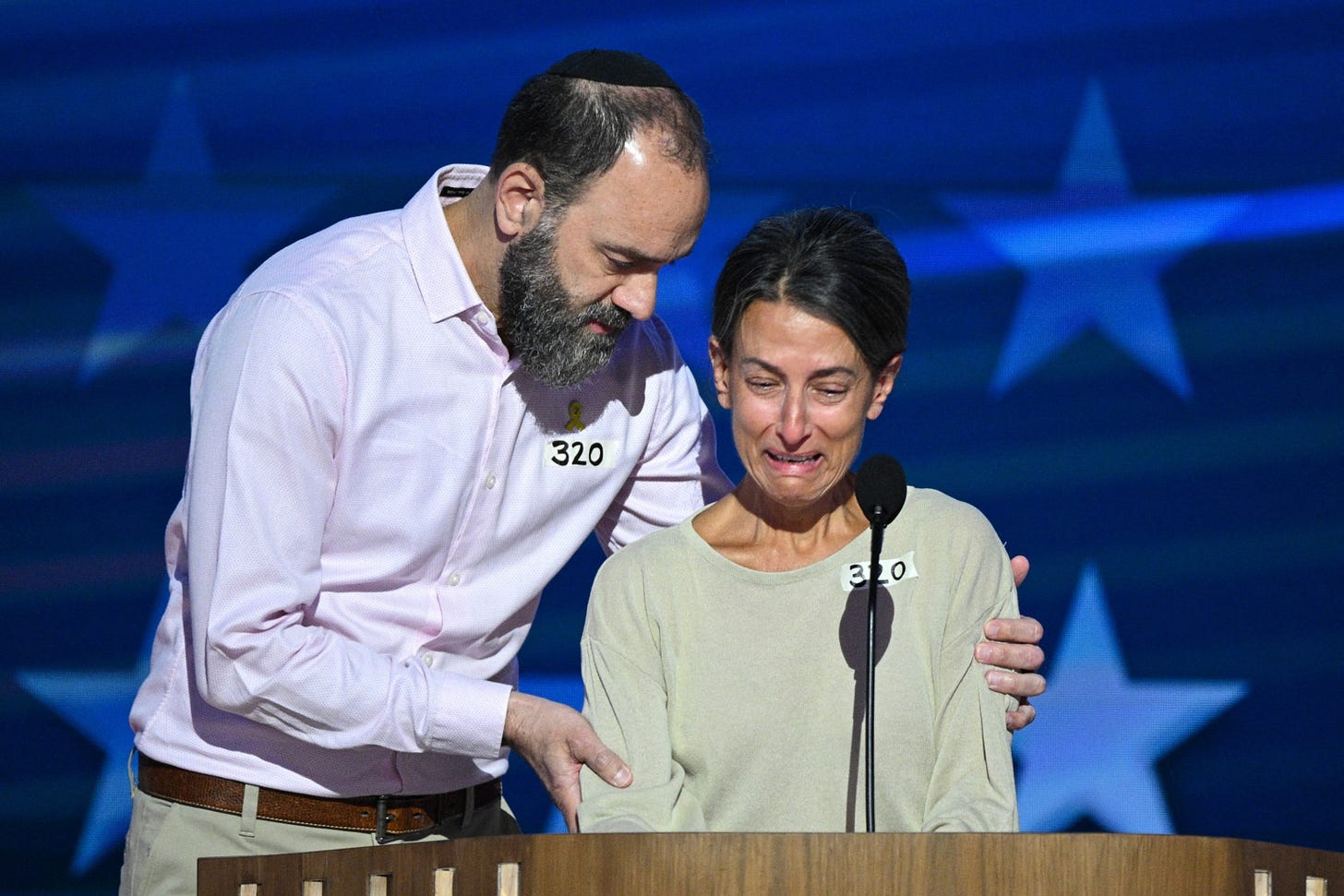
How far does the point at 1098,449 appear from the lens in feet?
11.7

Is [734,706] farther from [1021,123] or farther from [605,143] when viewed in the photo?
[1021,123]

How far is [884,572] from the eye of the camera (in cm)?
227

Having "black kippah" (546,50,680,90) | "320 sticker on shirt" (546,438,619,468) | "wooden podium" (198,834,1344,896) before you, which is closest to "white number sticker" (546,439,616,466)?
"320 sticker on shirt" (546,438,619,468)

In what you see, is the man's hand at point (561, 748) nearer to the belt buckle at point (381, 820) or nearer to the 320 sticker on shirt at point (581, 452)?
the belt buckle at point (381, 820)

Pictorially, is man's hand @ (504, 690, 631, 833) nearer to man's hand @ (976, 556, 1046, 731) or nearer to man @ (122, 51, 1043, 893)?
man @ (122, 51, 1043, 893)

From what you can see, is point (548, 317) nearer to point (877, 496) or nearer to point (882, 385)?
point (882, 385)

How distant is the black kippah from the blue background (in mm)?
1039

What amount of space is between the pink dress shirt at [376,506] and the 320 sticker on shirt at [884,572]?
54cm

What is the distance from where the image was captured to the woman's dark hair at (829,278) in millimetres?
2225

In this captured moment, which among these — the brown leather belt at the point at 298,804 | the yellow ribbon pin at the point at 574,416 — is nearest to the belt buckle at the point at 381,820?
the brown leather belt at the point at 298,804

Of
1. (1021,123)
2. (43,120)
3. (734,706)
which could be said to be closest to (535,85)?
(734,706)

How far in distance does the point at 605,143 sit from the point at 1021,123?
55.6 inches

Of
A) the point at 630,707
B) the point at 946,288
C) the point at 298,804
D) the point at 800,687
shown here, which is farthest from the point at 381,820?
the point at 946,288

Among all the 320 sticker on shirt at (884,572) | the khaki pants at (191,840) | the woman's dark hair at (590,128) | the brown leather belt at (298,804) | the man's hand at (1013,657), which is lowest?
the khaki pants at (191,840)
